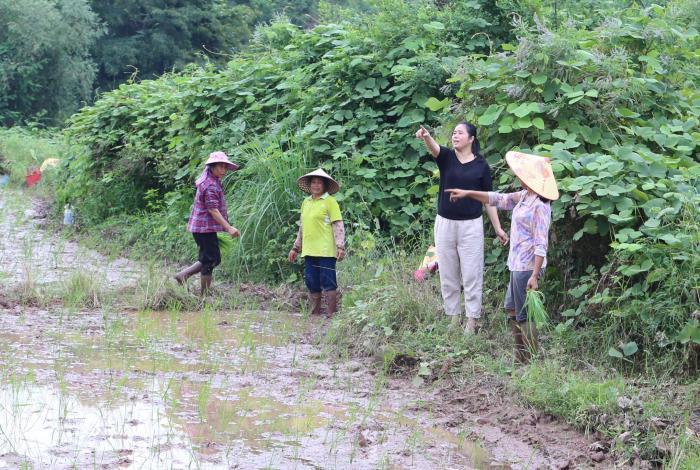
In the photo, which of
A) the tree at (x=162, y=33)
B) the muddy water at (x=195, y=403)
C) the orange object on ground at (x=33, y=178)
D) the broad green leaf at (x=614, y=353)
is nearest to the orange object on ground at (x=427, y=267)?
the muddy water at (x=195, y=403)

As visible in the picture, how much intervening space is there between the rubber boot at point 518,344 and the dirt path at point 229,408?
44cm

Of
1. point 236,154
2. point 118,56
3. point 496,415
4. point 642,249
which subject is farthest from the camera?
point 118,56

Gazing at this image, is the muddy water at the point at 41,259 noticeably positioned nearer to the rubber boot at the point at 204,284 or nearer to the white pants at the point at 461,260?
the rubber boot at the point at 204,284

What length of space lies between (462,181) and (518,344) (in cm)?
137

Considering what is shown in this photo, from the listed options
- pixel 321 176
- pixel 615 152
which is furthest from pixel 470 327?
pixel 321 176

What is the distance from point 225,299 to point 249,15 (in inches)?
1449

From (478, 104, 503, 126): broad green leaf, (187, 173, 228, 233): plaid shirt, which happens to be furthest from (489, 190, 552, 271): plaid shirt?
(187, 173, 228, 233): plaid shirt

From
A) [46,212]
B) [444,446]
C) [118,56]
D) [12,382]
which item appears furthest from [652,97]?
[118,56]

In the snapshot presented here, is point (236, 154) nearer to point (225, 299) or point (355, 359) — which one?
point (225, 299)

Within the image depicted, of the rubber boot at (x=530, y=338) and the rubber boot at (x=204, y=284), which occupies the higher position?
the rubber boot at (x=530, y=338)

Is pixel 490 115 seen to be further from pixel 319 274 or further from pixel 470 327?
pixel 319 274

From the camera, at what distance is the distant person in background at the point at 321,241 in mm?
8766

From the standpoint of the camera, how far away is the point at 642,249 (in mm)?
6352

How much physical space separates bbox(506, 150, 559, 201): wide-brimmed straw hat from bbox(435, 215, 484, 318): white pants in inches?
31.1
